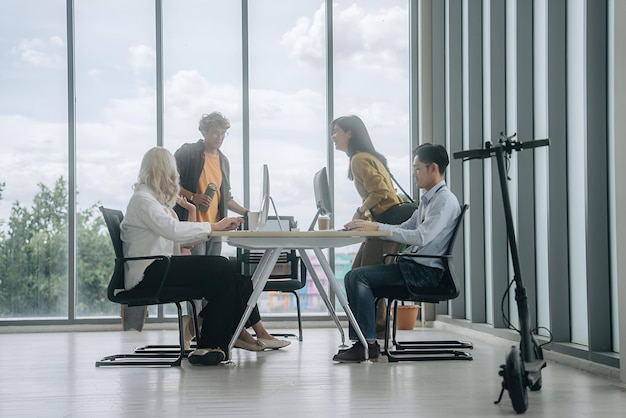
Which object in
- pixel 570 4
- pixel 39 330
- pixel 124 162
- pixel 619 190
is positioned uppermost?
pixel 570 4

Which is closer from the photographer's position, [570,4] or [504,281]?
[570,4]

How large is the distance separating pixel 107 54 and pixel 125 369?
390 centimetres

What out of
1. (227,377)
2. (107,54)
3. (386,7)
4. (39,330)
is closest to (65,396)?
(227,377)

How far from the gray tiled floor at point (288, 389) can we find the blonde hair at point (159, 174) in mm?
956

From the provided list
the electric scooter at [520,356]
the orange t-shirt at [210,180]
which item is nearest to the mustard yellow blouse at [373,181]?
the orange t-shirt at [210,180]

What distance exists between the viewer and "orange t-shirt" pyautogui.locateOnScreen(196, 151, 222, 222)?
19.9 feet

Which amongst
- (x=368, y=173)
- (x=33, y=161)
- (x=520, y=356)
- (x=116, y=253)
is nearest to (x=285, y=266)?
(x=368, y=173)

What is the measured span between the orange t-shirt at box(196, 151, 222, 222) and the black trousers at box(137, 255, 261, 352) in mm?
1597

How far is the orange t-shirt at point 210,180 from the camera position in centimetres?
605

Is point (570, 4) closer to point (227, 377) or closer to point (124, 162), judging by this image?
point (227, 377)

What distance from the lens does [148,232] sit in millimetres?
4473

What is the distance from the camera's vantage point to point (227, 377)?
4027 mm

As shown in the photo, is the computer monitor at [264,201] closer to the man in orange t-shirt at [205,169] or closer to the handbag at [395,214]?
the handbag at [395,214]

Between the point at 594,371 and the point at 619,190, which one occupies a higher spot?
the point at 619,190
